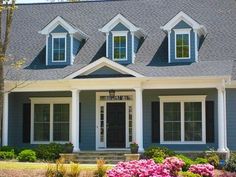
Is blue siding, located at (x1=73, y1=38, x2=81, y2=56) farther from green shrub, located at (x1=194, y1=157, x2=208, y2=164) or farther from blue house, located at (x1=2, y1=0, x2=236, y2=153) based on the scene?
green shrub, located at (x1=194, y1=157, x2=208, y2=164)

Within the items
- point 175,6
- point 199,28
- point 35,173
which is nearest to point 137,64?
point 199,28

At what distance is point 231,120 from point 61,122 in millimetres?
8502

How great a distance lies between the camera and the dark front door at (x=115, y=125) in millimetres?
26484

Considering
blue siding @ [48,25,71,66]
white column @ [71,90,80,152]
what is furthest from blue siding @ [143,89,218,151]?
blue siding @ [48,25,71,66]

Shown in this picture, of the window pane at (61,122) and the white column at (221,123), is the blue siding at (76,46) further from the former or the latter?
the white column at (221,123)

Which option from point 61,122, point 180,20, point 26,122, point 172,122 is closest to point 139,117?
point 172,122

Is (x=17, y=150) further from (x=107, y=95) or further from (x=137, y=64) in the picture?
(x=137, y=64)

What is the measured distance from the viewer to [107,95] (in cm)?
2672

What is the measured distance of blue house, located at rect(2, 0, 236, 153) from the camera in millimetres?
24625

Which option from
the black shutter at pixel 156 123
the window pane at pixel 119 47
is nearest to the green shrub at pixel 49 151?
the black shutter at pixel 156 123

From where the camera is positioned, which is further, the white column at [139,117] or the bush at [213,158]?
the white column at [139,117]

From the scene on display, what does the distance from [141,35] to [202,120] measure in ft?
19.0

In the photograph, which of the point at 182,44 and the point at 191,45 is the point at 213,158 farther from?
the point at 182,44

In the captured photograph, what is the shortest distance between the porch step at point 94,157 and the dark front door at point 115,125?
70.8 inches
